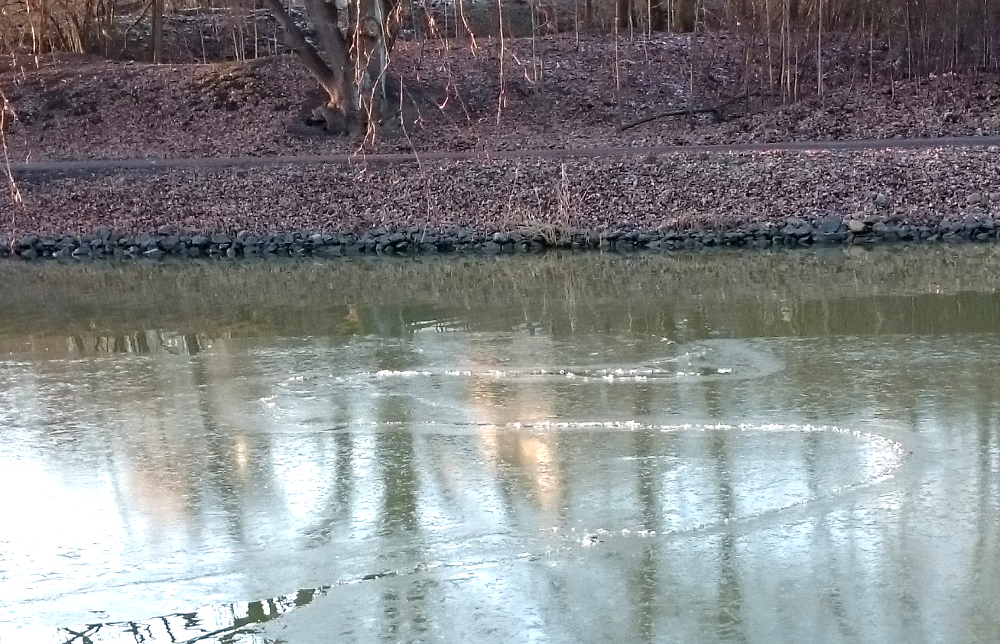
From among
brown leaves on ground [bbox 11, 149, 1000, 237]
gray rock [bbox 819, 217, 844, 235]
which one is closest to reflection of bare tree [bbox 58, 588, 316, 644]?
brown leaves on ground [bbox 11, 149, 1000, 237]

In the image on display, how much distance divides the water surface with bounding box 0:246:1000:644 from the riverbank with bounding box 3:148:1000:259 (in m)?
3.39

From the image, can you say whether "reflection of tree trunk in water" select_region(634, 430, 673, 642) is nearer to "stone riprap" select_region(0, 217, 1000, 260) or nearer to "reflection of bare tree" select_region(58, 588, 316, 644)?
"reflection of bare tree" select_region(58, 588, 316, 644)

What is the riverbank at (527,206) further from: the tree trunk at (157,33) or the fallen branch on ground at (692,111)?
the tree trunk at (157,33)

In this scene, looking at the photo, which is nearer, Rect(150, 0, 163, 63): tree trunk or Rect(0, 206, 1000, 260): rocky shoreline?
Rect(0, 206, 1000, 260): rocky shoreline

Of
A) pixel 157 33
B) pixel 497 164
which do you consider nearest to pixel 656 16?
pixel 157 33

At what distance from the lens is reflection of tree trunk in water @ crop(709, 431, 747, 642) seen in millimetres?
4504

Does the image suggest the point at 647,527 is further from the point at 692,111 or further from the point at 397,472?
the point at 692,111

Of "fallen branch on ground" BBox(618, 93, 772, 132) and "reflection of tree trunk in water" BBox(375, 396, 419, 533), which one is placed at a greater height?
"fallen branch on ground" BBox(618, 93, 772, 132)

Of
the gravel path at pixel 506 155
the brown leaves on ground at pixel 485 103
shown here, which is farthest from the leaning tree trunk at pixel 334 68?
the gravel path at pixel 506 155

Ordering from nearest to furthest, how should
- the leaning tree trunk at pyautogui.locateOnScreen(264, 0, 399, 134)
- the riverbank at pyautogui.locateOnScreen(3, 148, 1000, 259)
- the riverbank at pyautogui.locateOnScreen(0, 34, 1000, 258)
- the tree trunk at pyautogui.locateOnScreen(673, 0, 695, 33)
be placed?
1. the riverbank at pyautogui.locateOnScreen(3, 148, 1000, 259)
2. the riverbank at pyautogui.locateOnScreen(0, 34, 1000, 258)
3. the leaning tree trunk at pyautogui.locateOnScreen(264, 0, 399, 134)
4. the tree trunk at pyautogui.locateOnScreen(673, 0, 695, 33)

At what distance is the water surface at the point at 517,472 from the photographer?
4770 millimetres

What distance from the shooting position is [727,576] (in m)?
4.92

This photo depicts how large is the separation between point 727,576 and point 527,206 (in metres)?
11.2

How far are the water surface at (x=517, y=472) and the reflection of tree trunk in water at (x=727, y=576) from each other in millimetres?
15
